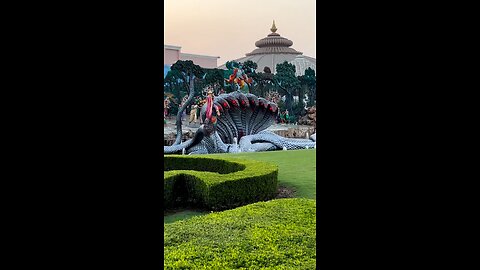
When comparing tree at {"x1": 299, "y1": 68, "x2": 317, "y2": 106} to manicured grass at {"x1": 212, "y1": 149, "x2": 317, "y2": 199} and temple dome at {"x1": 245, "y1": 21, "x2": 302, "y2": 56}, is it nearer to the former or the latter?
manicured grass at {"x1": 212, "y1": 149, "x2": 317, "y2": 199}

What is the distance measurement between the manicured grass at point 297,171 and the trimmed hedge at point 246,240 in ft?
5.64

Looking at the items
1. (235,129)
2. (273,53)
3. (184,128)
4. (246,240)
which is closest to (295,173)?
(246,240)

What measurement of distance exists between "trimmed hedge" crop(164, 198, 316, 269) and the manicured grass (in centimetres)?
172

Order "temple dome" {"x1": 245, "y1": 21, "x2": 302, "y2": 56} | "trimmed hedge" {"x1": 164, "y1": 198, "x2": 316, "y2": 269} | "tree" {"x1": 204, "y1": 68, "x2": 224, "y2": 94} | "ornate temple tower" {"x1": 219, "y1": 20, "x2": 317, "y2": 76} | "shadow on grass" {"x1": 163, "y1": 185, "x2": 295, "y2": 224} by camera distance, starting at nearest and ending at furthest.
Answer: "trimmed hedge" {"x1": 164, "y1": 198, "x2": 316, "y2": 269} → "shadow on grass" {"x1": 163, "y1": 185, "x2": 295, "y2": 224} → "tree" {"x1": 204, "y1": 68, "x2": 224, "y2": 94} → "ornate temple tower" {"x1": 219, "y1": 20, "x2": 317, "y2": 76} → "temple dome" {"x1": 245, "y1": 21, "x2": 302, "y2": 56}

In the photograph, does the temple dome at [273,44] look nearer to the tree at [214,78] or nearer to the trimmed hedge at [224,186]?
the tree at [214,78]

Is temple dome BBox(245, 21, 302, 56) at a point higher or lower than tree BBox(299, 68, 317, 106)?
higher

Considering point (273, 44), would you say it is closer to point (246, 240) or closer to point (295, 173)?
point (295, 173)

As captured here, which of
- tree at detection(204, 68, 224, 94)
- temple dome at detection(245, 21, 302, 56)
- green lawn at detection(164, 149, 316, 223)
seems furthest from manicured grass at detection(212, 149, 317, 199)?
temple dome at detection(245, 21, 302, 56)

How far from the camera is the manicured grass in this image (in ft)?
26.1

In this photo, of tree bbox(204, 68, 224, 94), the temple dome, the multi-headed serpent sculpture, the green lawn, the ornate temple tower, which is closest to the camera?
the green lawn
